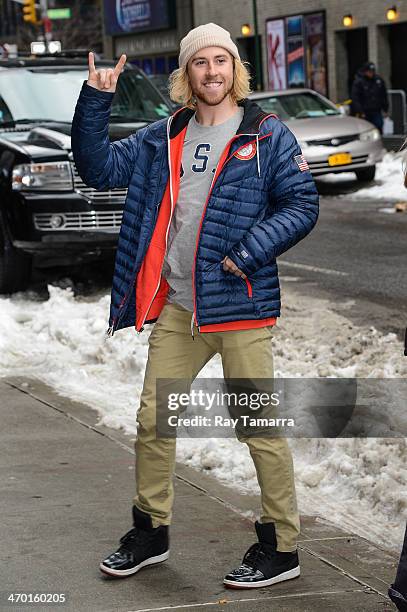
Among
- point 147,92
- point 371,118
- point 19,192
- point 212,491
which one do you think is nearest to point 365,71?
point 371,118

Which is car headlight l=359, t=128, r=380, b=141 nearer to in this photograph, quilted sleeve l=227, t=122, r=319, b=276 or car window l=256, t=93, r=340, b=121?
car window l=256, t=93, r=340, b=121

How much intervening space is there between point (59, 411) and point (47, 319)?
220 centimetres

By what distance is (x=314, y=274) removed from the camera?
12070mm

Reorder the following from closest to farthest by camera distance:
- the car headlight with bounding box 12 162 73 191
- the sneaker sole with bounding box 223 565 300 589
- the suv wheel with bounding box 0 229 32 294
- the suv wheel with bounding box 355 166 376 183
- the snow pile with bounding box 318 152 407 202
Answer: the sneaker sole with bounding box 223 565 300 589, the car headlight with bounding box 12 162 73 191, the suv wheel with bounding box 0 229 32 294, the snow pile with bounding box 318 152 407 202, the suv wheel with bounding box 355 166 376 183

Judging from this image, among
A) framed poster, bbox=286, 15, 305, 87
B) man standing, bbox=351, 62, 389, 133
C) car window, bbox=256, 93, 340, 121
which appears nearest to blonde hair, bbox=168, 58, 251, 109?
car window, bbox=256, 93, 340, 121

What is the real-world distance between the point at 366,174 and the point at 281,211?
653 inches

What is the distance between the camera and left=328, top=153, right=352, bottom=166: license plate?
19969mm

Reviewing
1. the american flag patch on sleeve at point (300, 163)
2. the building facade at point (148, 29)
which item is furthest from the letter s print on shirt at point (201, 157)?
the building facade at point (148, 29)

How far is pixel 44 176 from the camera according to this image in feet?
34.8

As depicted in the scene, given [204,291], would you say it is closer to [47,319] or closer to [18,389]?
[18,389]

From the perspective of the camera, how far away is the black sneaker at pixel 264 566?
15.1 ft

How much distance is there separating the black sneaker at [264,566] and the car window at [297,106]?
17211mm

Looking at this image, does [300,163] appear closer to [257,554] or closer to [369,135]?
[257,554]

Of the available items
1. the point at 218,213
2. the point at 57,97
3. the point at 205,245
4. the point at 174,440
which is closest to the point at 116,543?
the point at 174,440
